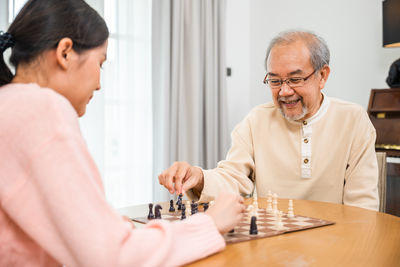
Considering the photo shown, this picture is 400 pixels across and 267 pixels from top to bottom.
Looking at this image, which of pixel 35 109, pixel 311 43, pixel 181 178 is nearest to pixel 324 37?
pixel 311 43

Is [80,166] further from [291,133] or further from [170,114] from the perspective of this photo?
[170,114]

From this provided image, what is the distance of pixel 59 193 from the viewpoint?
29.8 inches

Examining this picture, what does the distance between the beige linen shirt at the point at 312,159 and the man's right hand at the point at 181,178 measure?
17 centimetres

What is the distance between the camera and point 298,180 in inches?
89.6

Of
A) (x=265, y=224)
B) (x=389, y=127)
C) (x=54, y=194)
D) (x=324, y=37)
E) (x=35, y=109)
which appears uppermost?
(x=324, y=37)

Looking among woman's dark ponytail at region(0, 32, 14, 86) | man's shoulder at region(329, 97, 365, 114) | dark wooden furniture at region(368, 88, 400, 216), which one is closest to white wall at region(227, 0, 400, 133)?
dark wooden furniture at region(368, 88, 400, 216)

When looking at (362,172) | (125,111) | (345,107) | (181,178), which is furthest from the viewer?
(125,111)

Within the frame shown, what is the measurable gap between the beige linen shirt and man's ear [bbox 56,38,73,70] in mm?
1179

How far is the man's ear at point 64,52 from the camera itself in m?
0.97

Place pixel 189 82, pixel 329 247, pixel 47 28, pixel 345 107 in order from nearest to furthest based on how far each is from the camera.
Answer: pixel 47 28
pixel 329 247
pixel 345 107
pixel 189 82

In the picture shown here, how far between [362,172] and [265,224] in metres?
0.95

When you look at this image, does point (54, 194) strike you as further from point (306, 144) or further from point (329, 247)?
A: point (306, 144)

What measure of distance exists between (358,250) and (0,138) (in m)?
0.98

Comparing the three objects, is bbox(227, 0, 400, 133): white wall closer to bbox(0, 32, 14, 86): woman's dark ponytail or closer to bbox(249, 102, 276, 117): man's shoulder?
bbox(249, 102, 276, 117): man's shoulder
